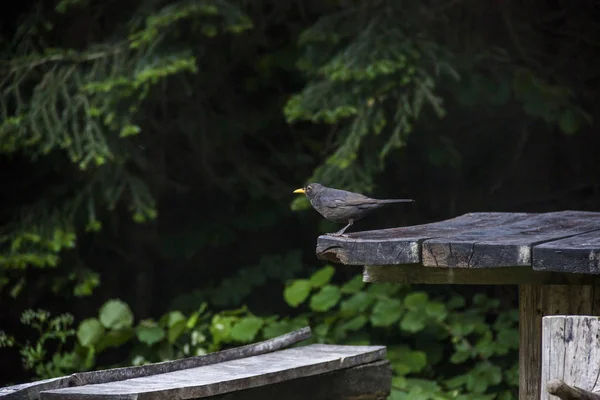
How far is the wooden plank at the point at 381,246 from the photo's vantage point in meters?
3.21

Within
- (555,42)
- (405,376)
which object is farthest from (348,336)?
(555,42)

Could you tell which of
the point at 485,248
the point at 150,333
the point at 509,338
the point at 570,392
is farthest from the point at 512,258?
the point at 150,333

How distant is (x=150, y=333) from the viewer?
6.88m

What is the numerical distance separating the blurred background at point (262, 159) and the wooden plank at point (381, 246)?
82.4 inches

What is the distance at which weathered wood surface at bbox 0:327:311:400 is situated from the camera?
11.4 ft

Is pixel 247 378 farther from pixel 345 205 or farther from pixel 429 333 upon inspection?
pixel 429 333

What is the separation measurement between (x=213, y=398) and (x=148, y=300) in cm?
432

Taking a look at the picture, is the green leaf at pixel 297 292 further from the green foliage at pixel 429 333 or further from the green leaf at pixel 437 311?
the green leaf at pixel 437 311

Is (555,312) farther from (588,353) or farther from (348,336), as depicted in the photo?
(348,336)

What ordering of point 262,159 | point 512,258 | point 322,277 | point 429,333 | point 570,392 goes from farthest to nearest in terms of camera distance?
point 262,159 → point 322,277 → point 429,333 → point 512,258 → point 570,392

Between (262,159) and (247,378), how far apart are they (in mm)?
3844

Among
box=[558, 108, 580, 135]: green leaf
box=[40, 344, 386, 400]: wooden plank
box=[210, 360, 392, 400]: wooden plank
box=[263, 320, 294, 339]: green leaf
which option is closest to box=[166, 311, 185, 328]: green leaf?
box=[263, 320, 294, 339]: green leaf

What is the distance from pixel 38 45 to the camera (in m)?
6.61

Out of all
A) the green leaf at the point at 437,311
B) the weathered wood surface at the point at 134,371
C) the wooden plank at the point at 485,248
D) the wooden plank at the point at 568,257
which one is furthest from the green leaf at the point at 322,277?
the wooden plank at the point at 568,257
